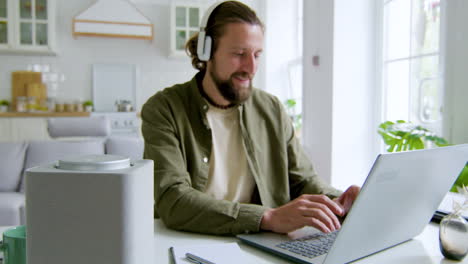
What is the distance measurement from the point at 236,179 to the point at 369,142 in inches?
73.9

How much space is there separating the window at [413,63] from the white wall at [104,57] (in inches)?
106

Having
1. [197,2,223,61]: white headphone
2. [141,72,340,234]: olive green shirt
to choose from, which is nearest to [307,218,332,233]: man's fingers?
[141,72,340,234]: olive green shirt

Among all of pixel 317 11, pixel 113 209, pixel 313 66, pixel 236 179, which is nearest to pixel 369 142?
pixel 313 66

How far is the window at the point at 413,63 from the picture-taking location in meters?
2.23

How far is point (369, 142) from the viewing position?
2.94 meters

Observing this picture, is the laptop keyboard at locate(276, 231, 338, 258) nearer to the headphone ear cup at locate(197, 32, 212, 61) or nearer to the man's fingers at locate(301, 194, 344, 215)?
the man's fingers at locate(301, 194, 344, 215)

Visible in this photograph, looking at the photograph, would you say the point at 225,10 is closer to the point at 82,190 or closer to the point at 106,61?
the point at 82,190

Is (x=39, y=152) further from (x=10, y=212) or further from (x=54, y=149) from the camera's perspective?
(x=10, y=212)

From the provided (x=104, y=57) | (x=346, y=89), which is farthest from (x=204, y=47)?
(x=104, y=57)

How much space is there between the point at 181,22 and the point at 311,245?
16.3 ft

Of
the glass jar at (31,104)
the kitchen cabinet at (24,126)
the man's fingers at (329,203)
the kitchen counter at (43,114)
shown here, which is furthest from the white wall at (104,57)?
the man's fingers at (329,203)

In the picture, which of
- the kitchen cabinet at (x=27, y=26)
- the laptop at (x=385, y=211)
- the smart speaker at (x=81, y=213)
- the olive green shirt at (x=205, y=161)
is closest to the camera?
the smart speaker at (x=81, y=213)

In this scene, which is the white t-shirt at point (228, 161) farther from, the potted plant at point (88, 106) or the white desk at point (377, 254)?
the potted plant at point (88, 106)

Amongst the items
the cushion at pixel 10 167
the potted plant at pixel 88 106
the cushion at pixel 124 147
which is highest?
the potted plant at pixel 88 106
